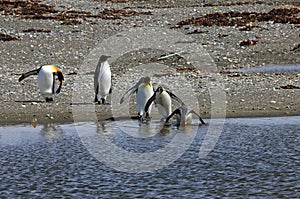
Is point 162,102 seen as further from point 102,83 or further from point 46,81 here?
point 46,81

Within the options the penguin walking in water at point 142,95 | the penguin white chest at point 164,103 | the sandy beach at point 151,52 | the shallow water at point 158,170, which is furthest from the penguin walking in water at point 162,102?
the sandy beach at point 151,52

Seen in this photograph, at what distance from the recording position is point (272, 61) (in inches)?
845

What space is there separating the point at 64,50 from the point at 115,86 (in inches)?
287

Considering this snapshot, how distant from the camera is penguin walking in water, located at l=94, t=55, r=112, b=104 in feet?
48.0

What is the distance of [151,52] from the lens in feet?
75.7

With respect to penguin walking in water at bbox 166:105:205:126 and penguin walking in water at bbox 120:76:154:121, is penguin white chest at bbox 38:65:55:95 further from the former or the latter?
penguin walking in water at bbox 166:105:205:126

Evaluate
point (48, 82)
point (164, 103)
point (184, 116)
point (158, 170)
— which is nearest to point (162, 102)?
point (164, 103)

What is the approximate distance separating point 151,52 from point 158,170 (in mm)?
14373

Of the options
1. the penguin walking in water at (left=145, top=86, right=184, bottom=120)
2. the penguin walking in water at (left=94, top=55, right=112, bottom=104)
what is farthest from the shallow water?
the penguin walking in water at (left=94, top=55, right=112, bottom=104)

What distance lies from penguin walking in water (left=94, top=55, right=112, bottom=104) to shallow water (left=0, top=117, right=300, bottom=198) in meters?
1.96

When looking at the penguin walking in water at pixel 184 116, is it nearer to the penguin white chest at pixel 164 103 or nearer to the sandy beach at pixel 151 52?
the penguin white chest at pixel 164 103

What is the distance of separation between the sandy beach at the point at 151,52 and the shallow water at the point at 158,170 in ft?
4.31

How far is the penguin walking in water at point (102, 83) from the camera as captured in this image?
48.0 ft

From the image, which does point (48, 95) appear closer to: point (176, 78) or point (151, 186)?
point (176, 78)
